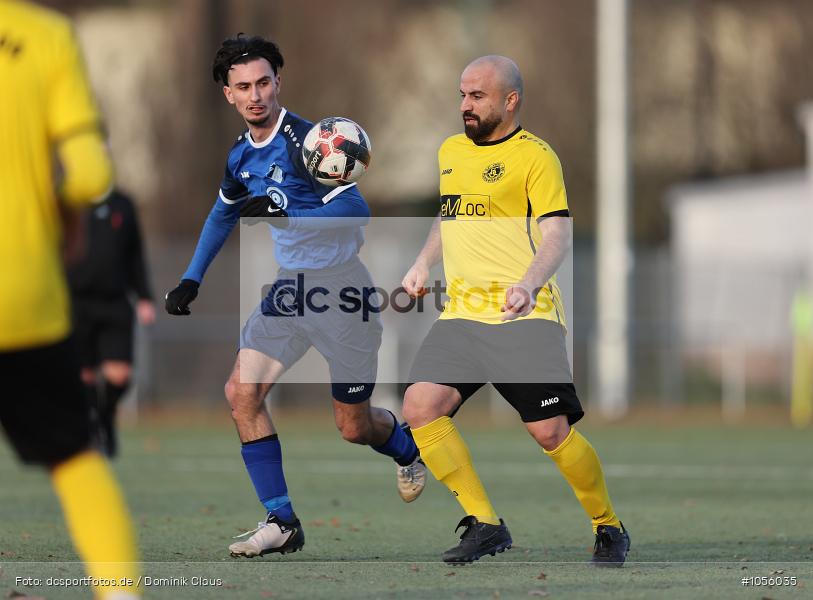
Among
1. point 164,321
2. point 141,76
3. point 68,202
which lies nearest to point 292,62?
point 141,76

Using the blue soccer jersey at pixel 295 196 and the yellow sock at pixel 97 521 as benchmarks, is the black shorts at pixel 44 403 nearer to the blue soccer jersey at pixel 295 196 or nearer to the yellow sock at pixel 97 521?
the yellow sock at pixel 97 521

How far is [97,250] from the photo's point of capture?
1338 centimetres

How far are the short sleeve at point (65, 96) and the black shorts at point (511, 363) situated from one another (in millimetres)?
2793

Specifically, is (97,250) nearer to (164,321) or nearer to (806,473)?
(806,473)

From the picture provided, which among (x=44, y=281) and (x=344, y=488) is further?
(x=344, y=488)

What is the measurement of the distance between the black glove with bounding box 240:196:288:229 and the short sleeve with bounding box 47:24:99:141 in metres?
2.74

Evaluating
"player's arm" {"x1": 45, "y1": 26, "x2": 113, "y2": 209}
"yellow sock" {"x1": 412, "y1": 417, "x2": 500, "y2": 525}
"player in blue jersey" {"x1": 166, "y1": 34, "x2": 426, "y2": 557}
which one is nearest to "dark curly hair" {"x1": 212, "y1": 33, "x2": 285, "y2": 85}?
"player in blue jersey" {"x1": 166, "y1": 34, "x2": 426, "y2": 557}

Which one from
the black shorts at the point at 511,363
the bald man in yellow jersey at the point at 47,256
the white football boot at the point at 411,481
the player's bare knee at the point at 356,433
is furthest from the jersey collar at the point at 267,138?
the bald man in yellow jersey at the point at 47,256

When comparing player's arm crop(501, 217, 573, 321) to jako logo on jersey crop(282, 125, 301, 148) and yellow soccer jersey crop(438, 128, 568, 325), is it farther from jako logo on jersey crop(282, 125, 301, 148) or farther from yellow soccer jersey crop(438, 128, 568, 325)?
jako logo on jersey crop(282, 125, 301, 148)

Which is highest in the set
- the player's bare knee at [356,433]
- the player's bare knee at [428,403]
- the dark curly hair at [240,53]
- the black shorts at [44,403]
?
the dark curly hair at [240,53]

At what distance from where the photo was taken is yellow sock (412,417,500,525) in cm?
719

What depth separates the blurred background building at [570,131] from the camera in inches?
974

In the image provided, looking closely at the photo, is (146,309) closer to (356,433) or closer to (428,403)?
(356,433)

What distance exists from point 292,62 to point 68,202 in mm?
25184
